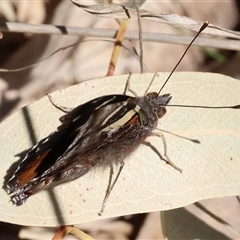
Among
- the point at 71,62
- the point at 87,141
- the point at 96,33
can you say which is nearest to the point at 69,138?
the point at 87,141

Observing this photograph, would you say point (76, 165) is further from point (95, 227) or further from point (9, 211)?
point (95, 227)

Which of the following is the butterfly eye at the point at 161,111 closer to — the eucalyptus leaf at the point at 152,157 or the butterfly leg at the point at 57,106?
the eucalyptus leaf at the point at 152,157

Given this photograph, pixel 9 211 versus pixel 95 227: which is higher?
pixel 95 227

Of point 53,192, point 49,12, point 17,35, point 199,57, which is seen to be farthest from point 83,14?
point 53,192

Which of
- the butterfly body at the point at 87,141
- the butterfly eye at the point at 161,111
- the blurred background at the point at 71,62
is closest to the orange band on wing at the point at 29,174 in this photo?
the butterfly body at the point at 87,141

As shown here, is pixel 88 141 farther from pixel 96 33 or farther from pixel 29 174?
pixel 96 33

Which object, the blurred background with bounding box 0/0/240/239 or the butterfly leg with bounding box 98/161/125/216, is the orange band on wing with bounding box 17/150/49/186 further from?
the blurred background with bounding box 0/0/240/239

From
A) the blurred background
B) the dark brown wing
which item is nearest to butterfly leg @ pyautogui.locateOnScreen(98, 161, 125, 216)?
the dark brown wing

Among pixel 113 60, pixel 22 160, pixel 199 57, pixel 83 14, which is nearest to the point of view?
pixel 22 160
